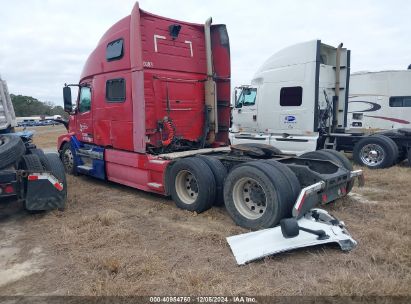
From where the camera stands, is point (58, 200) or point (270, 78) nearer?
point (58, 200)

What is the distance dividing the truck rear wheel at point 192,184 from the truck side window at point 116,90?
82.1 inches

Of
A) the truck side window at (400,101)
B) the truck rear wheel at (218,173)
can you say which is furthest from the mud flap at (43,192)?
the truck side window at (400,101)

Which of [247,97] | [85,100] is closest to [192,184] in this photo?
[85,100]

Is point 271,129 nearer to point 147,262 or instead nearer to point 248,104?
point 248,104

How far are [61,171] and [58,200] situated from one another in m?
0.54

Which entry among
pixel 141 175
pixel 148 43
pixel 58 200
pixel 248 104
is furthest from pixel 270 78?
pixel 58 200

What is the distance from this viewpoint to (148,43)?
680 cm

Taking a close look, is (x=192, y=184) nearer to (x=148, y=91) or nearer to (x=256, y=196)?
(x=256, y=196)

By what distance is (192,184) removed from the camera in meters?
6.05

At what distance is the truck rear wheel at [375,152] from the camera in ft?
31.9

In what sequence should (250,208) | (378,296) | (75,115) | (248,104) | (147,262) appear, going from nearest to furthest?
(378,296), (147,262), (250,208), (75,115), (248,104)

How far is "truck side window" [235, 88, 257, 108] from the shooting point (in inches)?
466

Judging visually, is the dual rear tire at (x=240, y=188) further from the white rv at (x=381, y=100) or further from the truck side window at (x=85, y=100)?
the white rv at (x=381, y=100)

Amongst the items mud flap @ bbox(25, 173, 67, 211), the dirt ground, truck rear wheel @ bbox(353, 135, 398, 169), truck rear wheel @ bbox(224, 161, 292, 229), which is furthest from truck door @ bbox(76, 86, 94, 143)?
truck rear wheel @ bbox(353, 135, 398, 169)
